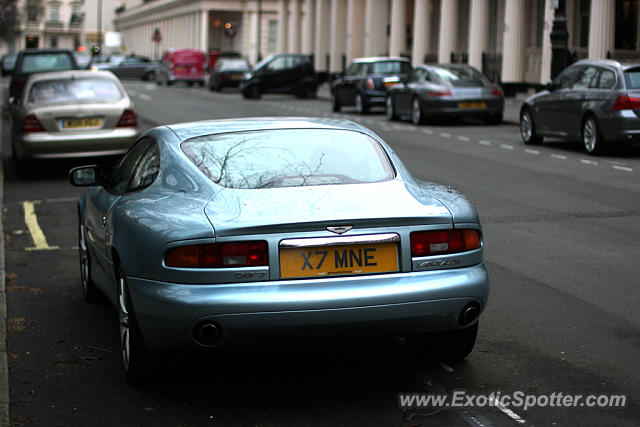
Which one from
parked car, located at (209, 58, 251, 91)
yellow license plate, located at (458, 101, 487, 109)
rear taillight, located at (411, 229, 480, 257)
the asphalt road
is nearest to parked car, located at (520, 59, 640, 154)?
yellow license plate, located at (458, 101, 487, 109)

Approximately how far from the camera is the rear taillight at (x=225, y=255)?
4.80m

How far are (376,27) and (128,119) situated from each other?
120 ft

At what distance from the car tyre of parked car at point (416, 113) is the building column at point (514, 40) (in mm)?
11003

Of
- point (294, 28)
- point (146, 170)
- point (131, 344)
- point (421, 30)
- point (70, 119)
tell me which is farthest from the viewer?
point (294, 28)

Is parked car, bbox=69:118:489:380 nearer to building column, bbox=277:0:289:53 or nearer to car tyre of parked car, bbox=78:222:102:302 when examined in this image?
car tyre of parked car, bbox=78:222:102:302

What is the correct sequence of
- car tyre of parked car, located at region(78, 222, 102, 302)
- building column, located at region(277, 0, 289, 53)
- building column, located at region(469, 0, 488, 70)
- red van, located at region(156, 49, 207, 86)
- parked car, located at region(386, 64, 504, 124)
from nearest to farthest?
car tyre of parked car, located at region(78, 222, 102, 302), parked car, located at region(386, 64, 504, 124), building column, located at region(469, 0, 488, 70), red van, located at region(156, 49, 207, 86), building column, located at region(277, 0, 289, 53)

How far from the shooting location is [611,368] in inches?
218

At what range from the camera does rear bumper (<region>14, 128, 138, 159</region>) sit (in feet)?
49.3

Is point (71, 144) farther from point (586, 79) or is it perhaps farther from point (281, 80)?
point (281, 80)

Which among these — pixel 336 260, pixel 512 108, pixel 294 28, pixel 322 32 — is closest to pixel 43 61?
pixel 512 108

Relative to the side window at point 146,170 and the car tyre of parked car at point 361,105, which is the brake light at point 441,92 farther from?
the side window at point 146,170

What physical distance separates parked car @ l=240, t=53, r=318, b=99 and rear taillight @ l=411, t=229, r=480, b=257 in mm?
36841

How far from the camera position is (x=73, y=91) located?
15.5m

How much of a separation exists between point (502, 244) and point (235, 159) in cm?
429
